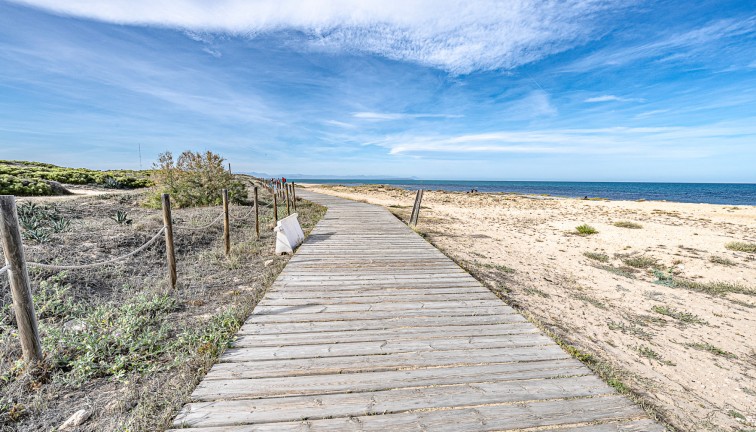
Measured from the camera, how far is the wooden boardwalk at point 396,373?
217cm

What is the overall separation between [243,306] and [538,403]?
346 cm

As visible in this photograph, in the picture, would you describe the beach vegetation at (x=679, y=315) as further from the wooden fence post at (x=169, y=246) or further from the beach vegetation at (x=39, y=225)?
the beach vegetation at (x=39, y=225)

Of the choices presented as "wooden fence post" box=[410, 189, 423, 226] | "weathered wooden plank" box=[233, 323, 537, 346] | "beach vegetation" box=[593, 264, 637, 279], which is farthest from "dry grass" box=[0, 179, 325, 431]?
"beach vegetation" box=[593, 264, 637, 279]

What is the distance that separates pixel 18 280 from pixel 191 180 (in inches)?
456

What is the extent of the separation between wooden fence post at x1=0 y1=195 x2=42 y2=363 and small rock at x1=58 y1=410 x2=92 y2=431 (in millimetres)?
942

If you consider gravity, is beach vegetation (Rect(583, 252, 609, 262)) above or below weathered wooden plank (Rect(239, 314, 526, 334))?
below

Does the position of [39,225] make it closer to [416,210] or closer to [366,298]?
[366,298]

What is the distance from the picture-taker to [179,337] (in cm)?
329

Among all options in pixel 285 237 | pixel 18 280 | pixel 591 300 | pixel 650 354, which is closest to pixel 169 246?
pixel 18 280

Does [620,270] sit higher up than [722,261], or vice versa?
[722,261]

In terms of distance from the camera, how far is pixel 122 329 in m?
3.38

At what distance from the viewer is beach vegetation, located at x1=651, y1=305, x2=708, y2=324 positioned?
504 centimetres

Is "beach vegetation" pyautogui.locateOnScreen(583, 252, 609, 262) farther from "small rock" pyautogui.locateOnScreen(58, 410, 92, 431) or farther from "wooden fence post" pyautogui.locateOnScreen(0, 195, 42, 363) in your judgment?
"wooden fence post" pyautogui.locateOnScreen(0, 195, 42, 363)

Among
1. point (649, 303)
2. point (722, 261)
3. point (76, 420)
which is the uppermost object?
point (76, 420)
